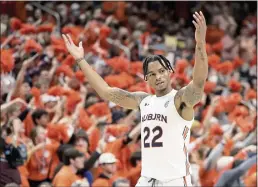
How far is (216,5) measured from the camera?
18.5 m

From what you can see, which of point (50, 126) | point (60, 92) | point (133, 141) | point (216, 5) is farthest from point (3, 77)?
point (216, 5)

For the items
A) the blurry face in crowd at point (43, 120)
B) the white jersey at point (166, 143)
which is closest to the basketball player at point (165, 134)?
the white jersey at point (166, 143)

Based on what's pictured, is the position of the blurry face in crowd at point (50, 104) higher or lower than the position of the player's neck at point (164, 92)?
higher

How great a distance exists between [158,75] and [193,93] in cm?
34

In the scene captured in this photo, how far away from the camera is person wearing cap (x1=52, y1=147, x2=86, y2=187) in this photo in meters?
7.51

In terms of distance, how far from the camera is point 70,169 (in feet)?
25.0

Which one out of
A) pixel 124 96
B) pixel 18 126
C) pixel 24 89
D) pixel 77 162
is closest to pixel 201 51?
pixel 124 96

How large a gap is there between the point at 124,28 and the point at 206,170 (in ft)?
25.1

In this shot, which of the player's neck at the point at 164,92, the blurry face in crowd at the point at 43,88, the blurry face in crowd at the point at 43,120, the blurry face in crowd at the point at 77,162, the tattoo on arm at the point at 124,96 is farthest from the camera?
the blurry face in crowd at the point at 43,88

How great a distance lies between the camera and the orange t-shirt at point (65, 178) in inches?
295

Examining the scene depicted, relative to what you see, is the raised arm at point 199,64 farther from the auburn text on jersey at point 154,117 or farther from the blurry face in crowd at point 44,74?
the blurry face in crowd at point 44,74

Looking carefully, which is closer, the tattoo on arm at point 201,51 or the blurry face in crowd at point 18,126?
the tattoo on arm at point 201,51

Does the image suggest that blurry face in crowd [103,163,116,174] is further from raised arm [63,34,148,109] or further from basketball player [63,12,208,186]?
basketball player [63,12,208,186]

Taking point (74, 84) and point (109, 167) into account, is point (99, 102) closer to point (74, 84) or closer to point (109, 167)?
point (74, 84)
